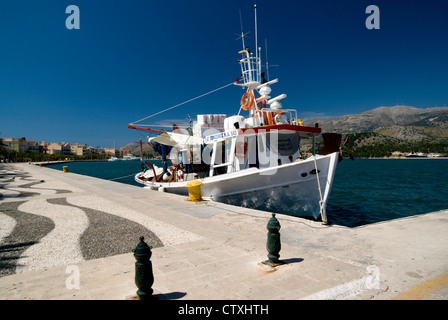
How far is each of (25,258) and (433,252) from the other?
8.68 m

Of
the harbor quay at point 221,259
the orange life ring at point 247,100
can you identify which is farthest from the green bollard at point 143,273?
the orange life ring at point 247,100

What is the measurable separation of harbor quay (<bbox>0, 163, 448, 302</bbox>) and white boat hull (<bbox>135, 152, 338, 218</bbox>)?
9.48 ft

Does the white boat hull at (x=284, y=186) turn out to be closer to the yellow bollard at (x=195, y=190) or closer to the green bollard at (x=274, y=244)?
the yellow bollard at (x=195, y=190)

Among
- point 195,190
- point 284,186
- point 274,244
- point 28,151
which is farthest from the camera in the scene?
point 28,151

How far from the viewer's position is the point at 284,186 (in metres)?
11.9

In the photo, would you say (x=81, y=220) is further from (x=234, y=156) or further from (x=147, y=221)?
(x=234, y=156)

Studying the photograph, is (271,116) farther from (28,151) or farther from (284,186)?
(28,151)

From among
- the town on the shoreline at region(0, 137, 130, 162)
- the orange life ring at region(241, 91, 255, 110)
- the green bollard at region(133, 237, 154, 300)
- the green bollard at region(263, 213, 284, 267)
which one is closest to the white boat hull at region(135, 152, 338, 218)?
the orange life ring at region(241, 91, 255, 110)

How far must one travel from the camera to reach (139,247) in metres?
3.71

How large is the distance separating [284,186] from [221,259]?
714 centimetres

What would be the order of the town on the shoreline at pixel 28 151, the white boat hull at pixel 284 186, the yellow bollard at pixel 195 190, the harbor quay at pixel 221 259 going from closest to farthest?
the harbor quay at pixel 221 259 → the white boat hull at pixel 284 186 → the yellow bollard at pixel 195 190 → the town on the shoreline at pixel 28 151

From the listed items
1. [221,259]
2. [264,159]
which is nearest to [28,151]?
[264,159]

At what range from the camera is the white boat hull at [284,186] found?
37.5 feet
